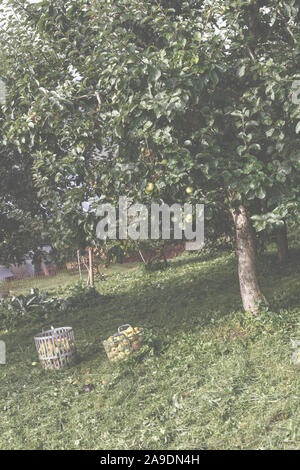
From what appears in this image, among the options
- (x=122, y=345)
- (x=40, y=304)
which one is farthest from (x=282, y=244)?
(x=40, y=304)

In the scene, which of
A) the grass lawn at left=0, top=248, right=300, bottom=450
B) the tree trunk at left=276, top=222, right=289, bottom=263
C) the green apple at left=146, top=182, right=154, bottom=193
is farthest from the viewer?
the tree trunk at left=276, top=222, right=289, bottom=263

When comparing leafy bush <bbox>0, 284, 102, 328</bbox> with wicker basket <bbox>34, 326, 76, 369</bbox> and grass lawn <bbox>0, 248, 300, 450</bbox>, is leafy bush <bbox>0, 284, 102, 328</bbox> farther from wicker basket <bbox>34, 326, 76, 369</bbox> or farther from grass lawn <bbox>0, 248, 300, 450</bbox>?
wicker basket <bbox>34, 326, 76, 369</bbox>

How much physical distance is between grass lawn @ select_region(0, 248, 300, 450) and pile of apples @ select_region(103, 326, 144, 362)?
0.54 ft

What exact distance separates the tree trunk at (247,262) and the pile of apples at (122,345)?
191 centimetres

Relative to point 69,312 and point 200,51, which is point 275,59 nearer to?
point 200,51

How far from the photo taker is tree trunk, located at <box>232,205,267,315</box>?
7.88 m

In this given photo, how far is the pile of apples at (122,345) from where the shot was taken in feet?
24.1

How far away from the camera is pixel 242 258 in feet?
26.1

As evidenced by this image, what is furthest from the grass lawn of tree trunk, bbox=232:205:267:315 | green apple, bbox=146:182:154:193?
green apple, bbox=146:182:154:193

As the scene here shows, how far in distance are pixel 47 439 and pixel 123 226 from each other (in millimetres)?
2881

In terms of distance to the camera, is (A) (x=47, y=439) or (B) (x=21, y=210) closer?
(A) (x=47, y=439)

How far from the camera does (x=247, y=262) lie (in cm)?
795

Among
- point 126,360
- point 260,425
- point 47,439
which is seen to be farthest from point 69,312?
point 260,425

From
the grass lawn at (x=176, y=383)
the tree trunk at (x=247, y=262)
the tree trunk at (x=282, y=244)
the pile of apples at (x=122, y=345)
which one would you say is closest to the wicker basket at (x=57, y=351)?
the grass lawn at (x=176, y=383)
